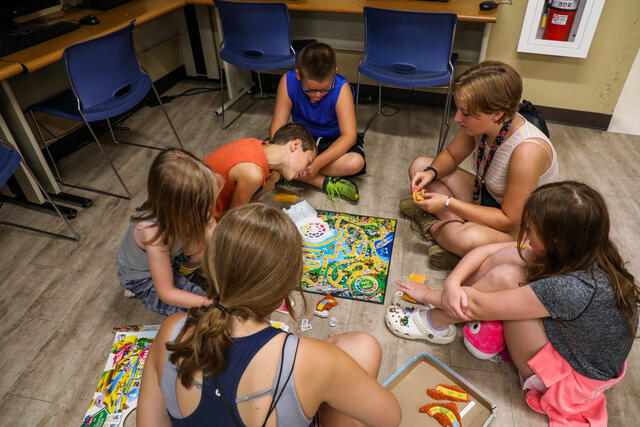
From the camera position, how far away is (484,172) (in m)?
1.80

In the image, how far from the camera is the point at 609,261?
112 centimetres

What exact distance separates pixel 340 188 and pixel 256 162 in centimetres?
57

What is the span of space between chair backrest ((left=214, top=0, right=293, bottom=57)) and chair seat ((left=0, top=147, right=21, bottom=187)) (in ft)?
4.58

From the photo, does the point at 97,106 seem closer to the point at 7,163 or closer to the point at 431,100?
the point at 7,163

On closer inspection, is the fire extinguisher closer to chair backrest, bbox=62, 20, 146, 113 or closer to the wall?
the wall

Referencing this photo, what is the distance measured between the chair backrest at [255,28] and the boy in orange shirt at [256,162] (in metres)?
0.94

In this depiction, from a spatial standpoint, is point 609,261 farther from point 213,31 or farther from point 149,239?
point 213,31

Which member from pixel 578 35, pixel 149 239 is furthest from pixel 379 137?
pixel 149 239

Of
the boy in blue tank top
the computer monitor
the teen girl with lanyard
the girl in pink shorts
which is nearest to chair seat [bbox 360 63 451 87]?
the boy in blue tank top

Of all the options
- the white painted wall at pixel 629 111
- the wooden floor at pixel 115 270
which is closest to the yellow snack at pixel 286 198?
the wooden floor at pixel 115 270

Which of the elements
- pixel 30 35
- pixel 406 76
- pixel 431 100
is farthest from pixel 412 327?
pixel 30 35

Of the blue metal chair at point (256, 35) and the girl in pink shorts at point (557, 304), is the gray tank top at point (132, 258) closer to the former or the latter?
the girl in pink shorts at point (557, 304)

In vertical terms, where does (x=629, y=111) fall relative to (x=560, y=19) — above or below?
below

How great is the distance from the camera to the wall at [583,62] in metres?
Result: 2.55
